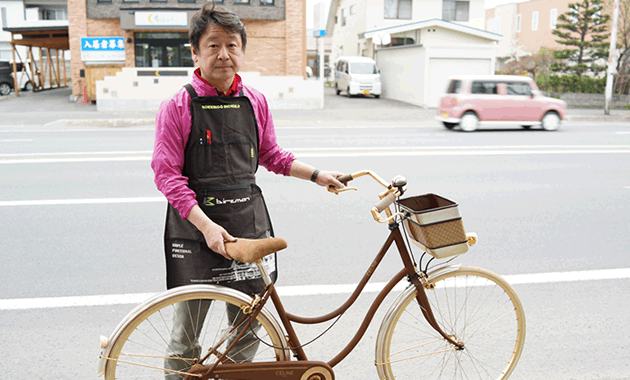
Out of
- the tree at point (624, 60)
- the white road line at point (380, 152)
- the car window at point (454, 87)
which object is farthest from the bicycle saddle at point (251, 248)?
the tree at point (624, 60)

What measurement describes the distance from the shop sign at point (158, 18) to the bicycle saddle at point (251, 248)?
87.3ft

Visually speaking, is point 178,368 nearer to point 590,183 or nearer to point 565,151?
point 590,183

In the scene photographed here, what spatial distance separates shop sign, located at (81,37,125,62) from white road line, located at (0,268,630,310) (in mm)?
24948

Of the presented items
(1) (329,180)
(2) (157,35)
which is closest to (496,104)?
(1) (329,180)

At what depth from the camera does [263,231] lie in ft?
9.03

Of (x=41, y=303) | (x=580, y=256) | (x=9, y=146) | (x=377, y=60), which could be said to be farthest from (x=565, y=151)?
(x=377, y=60)

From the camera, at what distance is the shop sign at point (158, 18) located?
26.8 metres

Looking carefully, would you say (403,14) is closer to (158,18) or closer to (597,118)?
(158,18)

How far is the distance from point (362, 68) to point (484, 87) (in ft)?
47.8

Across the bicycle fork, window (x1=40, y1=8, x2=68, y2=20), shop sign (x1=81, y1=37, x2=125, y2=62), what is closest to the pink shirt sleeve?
the bicycle fork

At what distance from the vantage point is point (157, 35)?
2845 cm

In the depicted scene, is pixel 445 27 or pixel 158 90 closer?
pixel 158 90

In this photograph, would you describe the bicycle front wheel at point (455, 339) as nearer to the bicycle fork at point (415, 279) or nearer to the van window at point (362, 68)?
the bicycle fork at point (415, 279)

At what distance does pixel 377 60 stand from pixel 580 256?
29.9 metres
